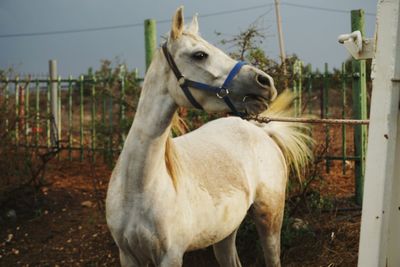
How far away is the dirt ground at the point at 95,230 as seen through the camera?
4727 mm

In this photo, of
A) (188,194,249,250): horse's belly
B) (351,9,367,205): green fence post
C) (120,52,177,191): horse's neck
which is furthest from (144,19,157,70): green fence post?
(120,52,177,191): horse's neck

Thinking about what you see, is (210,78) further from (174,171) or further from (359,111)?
(359,111)

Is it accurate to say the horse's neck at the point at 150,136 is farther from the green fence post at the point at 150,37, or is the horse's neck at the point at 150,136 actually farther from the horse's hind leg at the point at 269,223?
the green fence post at the point at 150,37

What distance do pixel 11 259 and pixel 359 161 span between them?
4020 mm

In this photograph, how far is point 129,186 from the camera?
9.61 ft

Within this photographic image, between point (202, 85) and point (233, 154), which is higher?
point (202, 85)

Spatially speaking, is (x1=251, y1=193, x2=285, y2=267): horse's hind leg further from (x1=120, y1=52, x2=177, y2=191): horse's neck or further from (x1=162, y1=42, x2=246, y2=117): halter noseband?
(x1=162, y1=42, x2=246, y2=117): halter noseband

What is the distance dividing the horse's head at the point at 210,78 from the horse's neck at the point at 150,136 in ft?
0.26

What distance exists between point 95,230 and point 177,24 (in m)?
3.62

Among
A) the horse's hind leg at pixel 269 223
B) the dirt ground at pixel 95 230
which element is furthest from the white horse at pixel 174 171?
the dirt ground at pixel 95 230

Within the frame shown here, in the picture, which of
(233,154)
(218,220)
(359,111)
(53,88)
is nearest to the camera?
(218,220)

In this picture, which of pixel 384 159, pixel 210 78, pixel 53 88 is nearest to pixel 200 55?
pixel 210 78

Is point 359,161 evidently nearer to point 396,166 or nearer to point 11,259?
point 11,259

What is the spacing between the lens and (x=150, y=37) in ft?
21.0
